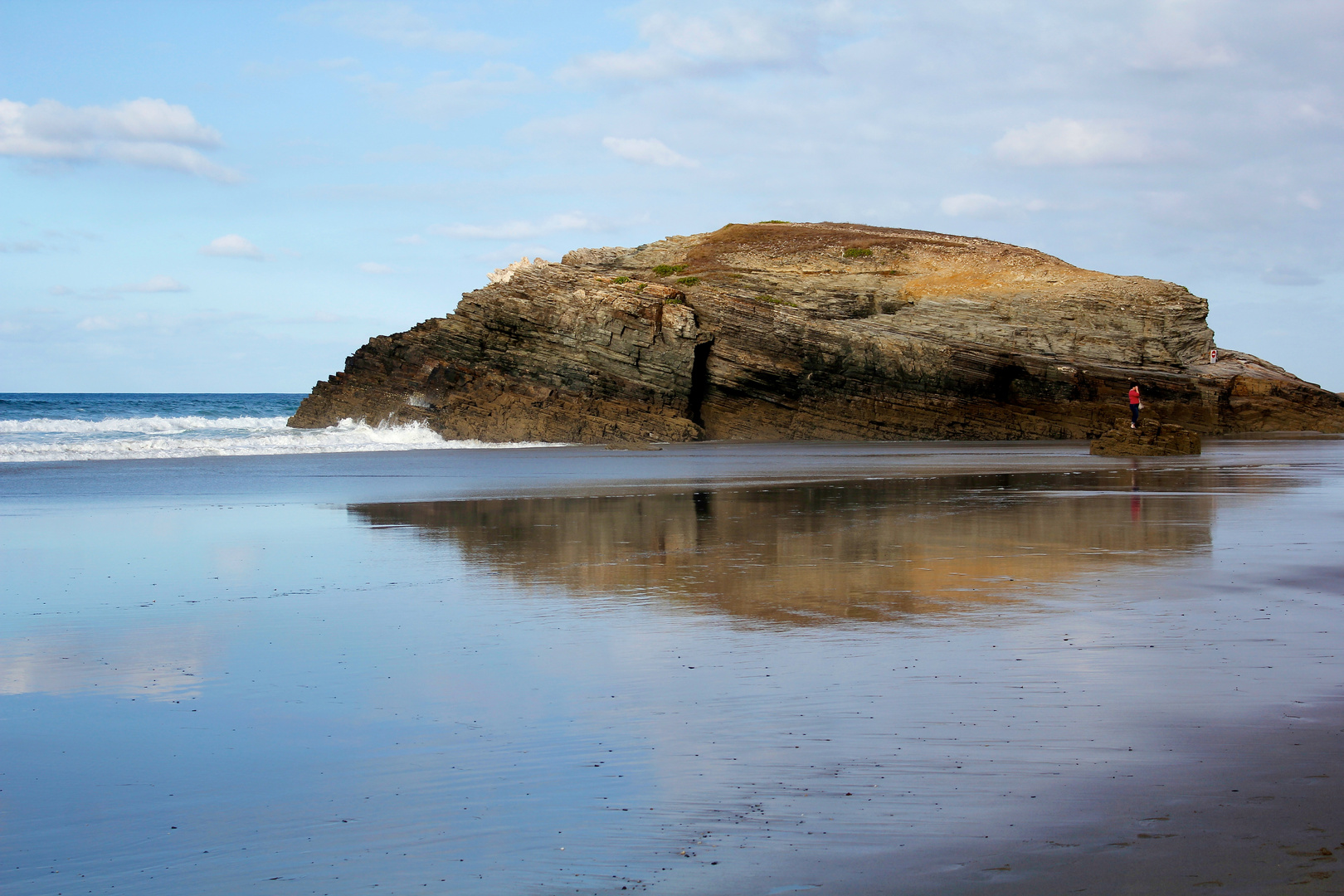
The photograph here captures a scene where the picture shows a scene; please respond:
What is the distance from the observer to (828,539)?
10938 millimetres

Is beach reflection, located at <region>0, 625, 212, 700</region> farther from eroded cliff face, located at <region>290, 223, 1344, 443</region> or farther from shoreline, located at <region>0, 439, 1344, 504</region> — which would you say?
eroded cliff face, located at <region>290, 223, 1344, 443</region>

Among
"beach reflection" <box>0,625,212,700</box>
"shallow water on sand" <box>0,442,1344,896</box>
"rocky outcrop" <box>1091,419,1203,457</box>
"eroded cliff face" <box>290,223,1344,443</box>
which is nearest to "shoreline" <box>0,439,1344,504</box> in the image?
"rocky outcrop" <box>1091,419,1203,457</box>

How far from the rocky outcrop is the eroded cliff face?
1119 cm

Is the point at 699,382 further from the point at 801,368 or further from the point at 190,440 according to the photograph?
the point at 190,440

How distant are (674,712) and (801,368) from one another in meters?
33.4

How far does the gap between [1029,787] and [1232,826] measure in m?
0.66

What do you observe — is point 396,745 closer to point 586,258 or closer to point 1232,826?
point 1232,826

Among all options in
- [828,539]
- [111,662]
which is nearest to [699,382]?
[828,539]

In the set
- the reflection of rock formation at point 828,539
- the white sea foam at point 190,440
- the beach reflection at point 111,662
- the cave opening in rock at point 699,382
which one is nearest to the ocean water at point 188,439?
the white sea foam at point 190,440

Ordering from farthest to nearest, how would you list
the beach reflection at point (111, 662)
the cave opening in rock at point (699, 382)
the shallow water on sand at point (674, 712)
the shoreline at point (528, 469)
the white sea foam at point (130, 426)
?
the white sea foam at point (130, 426)
the cave opening in rock at point (699, 382)
the shoreline at point (528, 469)
the beach reflection at point (111, 662)
the shallow water on sand at point (674, 712)

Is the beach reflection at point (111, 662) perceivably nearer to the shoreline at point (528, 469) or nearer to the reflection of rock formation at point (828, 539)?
the reflection of rock formation at point (828, 539)

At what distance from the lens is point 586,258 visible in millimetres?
53000

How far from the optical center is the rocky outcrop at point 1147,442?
2556 centimetres

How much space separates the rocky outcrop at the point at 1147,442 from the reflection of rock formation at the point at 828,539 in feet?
28.0
